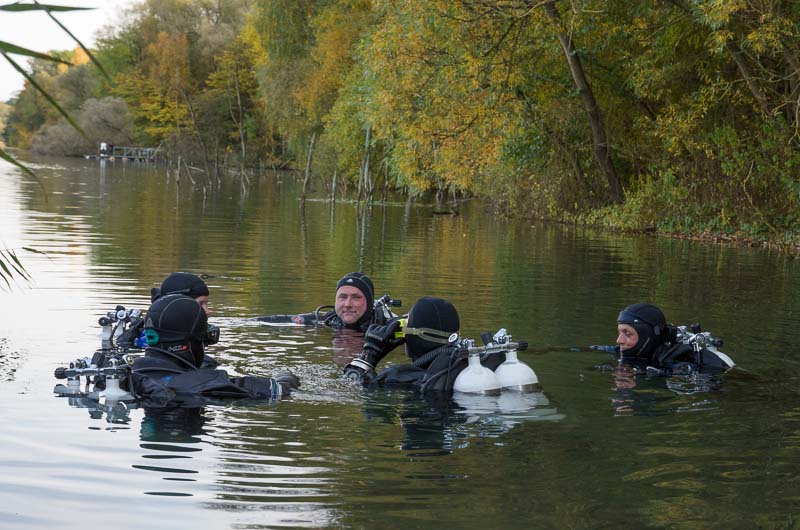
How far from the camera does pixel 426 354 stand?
29.9ft

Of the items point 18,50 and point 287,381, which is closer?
point 18,50

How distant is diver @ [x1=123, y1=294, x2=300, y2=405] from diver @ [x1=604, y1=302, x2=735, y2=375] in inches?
158

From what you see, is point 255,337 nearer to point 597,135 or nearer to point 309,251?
point 309,251

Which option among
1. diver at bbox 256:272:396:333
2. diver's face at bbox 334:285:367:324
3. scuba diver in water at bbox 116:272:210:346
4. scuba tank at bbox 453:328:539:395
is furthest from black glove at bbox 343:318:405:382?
diver's face at bbox 334:285:367:324

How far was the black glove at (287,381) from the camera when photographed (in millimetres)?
9070

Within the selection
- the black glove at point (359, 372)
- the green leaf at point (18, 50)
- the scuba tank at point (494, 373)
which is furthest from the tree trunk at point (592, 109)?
the green leaf at point (18, 50)

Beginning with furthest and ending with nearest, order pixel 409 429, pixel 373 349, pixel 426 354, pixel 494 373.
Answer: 1. pixel 373 349
2. pixel 426 354
3. pixel 494 373
4. pixel 409 429

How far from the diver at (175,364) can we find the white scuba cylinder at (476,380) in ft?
5.75

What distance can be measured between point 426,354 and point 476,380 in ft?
1.96

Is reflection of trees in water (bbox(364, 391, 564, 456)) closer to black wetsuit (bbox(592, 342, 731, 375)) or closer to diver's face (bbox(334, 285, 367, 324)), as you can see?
black wetsuit (bbox(592, 342, 731, 375))

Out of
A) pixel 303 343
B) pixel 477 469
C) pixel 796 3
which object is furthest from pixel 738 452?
pixel 796 3

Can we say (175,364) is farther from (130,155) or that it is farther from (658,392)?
(130,155)

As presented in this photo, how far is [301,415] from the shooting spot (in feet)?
27.6

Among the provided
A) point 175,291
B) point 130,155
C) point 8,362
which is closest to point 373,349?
point 175,291
